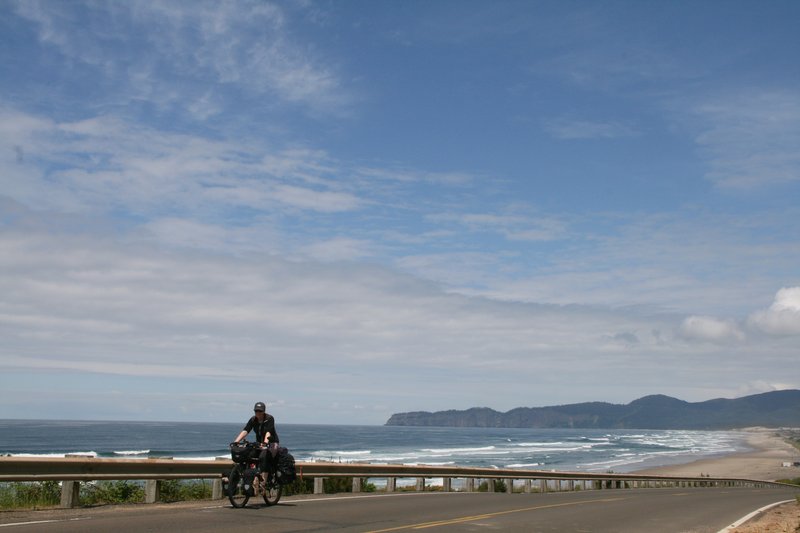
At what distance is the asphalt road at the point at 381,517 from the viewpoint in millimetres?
10805

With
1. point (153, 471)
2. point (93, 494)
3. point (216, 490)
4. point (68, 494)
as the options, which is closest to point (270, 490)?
point (216, 490)

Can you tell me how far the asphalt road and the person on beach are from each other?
2.84 ft

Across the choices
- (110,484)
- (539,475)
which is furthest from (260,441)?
(539,475)

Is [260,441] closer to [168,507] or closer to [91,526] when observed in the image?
[168,507]

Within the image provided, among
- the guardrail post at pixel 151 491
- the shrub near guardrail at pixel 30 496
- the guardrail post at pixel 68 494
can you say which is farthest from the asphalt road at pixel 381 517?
the shrub near guardrail at pixel 30 496

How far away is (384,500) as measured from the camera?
55.7ft

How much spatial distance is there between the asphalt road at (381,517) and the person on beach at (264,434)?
0.86 m

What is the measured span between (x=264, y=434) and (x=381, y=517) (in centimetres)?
254

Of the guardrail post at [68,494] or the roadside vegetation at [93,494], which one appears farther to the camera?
the roadside vegetation at [93,494]

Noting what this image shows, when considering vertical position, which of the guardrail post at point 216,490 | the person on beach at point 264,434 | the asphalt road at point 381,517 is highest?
the person on beach at point 264,434

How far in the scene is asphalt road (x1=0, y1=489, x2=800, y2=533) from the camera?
425 inches

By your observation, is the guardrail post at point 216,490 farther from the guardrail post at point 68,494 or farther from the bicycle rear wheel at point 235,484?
the guardrail post at point 68,494

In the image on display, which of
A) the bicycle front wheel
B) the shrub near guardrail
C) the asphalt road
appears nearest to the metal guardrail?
the asphalt road

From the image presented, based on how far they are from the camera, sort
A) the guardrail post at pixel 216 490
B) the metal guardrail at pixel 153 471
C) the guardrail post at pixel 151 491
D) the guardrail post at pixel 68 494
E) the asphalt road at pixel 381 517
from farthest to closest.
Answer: the guardrail post at pixel 216 490, the guardrail post at pixel 151 491, the guardrail post at pixel 68 494, the metal guardrail at pixel 153 471, the asphalt road at pixel 381 517
